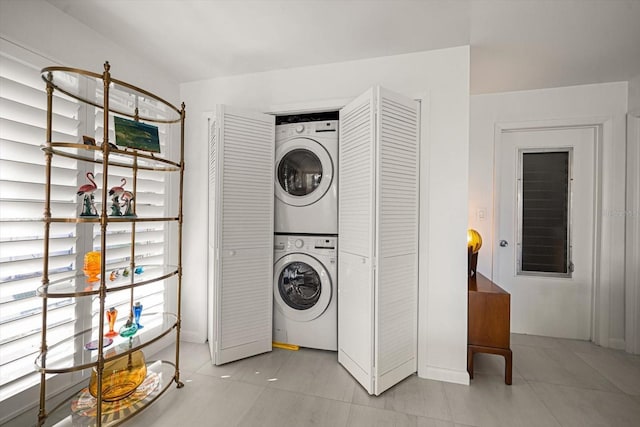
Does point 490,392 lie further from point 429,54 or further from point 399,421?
point 429,54

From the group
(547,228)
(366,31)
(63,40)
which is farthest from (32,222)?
(547,228)

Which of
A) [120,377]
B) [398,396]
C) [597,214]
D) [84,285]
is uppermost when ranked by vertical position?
[597,214]

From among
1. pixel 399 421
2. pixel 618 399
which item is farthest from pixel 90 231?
pixel 618 399

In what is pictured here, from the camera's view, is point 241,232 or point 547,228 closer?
point 241,232

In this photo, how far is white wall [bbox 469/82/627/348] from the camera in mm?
2637

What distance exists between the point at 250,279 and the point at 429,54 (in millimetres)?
2150

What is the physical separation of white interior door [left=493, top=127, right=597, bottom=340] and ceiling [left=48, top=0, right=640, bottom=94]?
0.68m

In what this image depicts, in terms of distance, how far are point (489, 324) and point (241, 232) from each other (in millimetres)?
1913

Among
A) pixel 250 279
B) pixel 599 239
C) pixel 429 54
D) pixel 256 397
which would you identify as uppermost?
pixel 429 54

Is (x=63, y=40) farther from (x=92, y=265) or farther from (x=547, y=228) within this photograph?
(x=547, y=228)

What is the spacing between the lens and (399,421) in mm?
1651

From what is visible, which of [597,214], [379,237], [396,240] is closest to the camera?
[379,237]

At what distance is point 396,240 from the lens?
6.59ft

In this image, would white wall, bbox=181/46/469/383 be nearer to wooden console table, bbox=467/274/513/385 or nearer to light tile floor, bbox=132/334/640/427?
wooden console table, bbox=467/274/513/385
